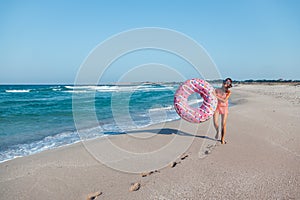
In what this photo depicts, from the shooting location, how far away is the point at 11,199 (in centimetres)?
289

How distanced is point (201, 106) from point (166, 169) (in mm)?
2578

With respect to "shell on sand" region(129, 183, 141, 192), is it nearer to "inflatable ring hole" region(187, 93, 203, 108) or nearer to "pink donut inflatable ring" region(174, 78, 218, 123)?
"pink donut inflatable ring" region(174, 78, 218, 123)

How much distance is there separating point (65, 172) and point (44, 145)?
2.37 m

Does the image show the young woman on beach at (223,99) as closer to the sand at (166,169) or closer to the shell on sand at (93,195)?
the sand at (166,169)

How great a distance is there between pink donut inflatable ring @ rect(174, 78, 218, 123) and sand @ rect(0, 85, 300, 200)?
1.70 feet

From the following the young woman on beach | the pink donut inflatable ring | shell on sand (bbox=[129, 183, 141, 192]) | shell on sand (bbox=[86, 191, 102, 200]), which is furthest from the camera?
the pink donut inflatable ring

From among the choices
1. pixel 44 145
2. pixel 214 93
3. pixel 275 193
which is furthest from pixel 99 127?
pixel 275 193

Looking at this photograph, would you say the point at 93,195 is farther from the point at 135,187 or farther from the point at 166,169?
the point at 166,169

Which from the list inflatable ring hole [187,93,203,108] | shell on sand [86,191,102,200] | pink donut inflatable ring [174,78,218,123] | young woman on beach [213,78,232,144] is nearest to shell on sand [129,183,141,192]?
shell on sand [86,191,102,200]

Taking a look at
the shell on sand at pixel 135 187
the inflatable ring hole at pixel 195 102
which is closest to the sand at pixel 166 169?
the shell on sand at pixel 135 187

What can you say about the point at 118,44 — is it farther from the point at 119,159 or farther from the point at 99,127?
the point at 99,127

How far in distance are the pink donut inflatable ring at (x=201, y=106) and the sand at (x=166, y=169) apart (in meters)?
0.52

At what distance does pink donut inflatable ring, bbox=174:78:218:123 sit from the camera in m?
5.44

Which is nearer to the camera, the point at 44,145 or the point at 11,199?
the point at 11,199
